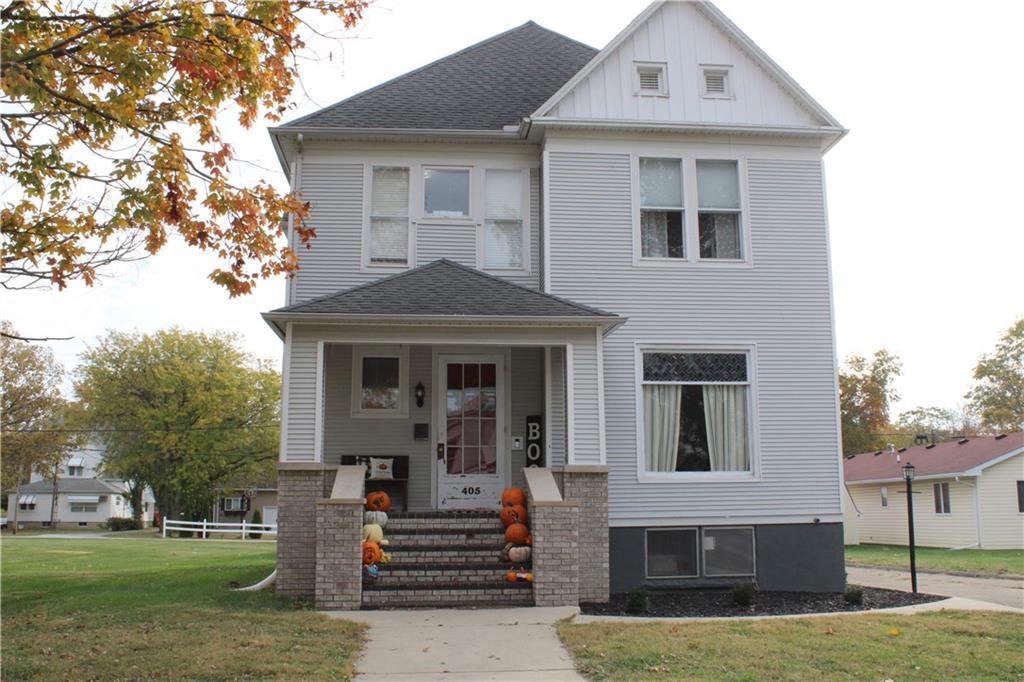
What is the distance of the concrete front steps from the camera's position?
33.1 ft

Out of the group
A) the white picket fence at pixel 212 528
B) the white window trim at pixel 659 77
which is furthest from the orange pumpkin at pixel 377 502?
the white picket fence at pixel 212 528

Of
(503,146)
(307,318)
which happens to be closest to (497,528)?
(307,318)

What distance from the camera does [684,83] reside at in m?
13.4

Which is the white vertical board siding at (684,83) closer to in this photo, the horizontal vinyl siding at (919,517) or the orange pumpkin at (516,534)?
the orange pumpkin at (516,534)

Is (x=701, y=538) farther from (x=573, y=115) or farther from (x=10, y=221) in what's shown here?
(x=10, y=221)

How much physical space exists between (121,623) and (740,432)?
28.1ft

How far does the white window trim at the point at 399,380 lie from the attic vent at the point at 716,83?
613cm

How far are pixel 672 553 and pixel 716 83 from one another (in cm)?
718

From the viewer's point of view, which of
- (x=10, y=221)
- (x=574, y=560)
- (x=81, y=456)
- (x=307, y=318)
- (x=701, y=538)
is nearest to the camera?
(x=10, y=221)

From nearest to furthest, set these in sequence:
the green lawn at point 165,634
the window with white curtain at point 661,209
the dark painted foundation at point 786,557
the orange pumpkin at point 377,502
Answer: the green lawn at point 165,634, the orange pumpkin at point 377,502, the dark painted foundation at point 786,557, the window with white curtain at point 661,209

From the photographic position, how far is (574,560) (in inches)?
403

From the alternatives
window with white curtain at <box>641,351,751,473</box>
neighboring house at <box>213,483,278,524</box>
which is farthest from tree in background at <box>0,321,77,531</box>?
window with white curtain at <box>641,351,751,473</box>

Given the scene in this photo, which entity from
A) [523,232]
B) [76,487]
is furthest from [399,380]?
[76,487]

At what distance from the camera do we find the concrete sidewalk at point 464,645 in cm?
702
